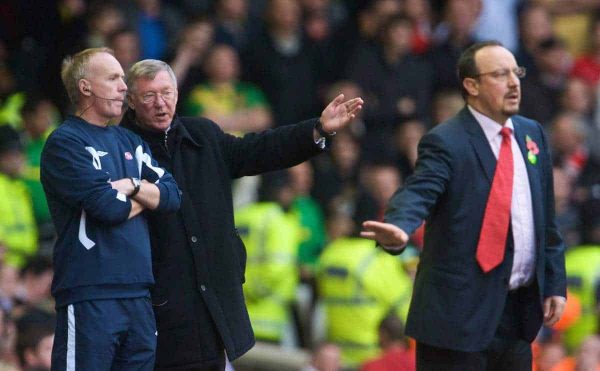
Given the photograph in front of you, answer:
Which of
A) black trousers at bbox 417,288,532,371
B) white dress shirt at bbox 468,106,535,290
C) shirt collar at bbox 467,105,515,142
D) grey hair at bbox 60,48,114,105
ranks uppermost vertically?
grey hair at bbox 60,48,114,105

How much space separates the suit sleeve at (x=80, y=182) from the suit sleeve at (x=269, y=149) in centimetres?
75

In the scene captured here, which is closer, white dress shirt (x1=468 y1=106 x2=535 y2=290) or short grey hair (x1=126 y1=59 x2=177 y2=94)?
short grey hair (x1=126 y1=59 x2=177 y2=94)

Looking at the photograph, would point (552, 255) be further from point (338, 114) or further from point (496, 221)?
A: point (338, 114)

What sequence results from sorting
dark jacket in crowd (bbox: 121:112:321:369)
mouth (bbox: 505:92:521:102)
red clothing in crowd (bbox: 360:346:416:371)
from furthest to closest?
red clothing in crowd (bbox: 360:346:416:371) < mouth (bbox: 505:92:521:102) < dark jacket in crowd (bbox: 121:112:321:369)

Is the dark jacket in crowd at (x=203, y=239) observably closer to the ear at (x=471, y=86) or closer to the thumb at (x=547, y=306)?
the ear at (x=471, y=86)

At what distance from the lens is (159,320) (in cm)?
579

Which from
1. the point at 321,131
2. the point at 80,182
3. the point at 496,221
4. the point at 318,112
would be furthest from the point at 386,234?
the point at 318,112

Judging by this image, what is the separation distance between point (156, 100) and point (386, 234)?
3.66ft

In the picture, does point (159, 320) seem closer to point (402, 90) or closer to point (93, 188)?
point (93, 188)

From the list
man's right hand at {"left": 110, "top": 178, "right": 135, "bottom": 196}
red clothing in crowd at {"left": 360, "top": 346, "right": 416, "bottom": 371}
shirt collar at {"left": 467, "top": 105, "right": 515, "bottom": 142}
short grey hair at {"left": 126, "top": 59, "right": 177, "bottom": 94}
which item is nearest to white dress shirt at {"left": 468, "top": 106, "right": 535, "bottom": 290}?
shirt collar at {"left": 467, "top": 105, "right": 515, "bottom": 142}

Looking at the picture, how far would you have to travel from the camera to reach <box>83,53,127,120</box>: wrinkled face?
5543mm

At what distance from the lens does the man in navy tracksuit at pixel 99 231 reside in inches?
210

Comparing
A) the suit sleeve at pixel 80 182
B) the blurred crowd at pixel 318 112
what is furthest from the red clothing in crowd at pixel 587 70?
the suit sleeve at pixel 80 182

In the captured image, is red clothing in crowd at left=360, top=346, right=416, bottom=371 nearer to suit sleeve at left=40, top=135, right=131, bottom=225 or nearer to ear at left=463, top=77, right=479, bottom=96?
ear at left=463, top=77, right=479, bottom=96
